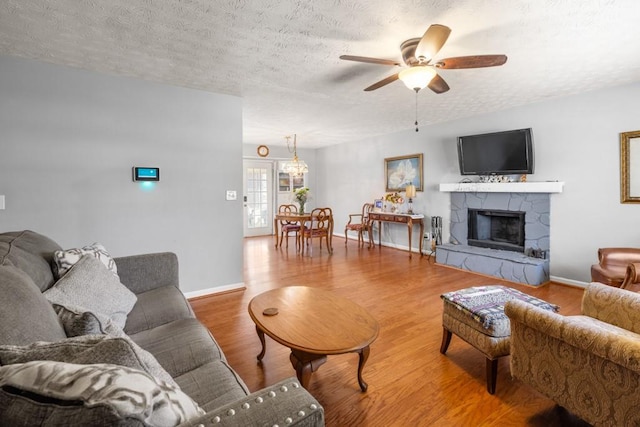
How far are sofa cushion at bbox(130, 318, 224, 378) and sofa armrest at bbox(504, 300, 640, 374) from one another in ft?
4.86

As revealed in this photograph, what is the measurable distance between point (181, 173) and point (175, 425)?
309 cm

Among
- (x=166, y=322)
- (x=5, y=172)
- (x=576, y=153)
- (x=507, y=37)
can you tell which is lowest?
(x=166, y=322)

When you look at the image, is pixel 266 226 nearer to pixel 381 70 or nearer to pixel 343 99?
pixel 343 99

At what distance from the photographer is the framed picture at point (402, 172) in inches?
224

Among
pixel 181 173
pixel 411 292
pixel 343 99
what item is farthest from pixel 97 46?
pixel 411 292

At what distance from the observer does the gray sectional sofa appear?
536 mm

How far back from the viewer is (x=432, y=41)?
74.9 inches

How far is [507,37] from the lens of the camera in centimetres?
225

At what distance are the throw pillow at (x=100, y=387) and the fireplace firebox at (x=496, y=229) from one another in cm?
478

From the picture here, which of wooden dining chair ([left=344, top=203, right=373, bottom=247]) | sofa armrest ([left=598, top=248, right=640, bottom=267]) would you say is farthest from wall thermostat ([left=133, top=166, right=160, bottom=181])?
sofa armrest ([left=598, top=248, right=640, bottom=267])

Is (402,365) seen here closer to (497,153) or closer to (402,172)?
(497,153)

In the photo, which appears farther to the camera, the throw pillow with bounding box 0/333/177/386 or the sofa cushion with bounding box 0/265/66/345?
the sofa cushion with bounding box 0/265/66/345

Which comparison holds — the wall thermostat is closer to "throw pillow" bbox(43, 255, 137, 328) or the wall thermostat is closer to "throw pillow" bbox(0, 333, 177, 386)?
"throw pillow" bbox(43, 255, 137, 328)

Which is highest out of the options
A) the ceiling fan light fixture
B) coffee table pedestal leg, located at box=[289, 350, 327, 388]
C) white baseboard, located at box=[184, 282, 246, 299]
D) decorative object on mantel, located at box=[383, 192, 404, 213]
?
the ceiling fan light fixture
